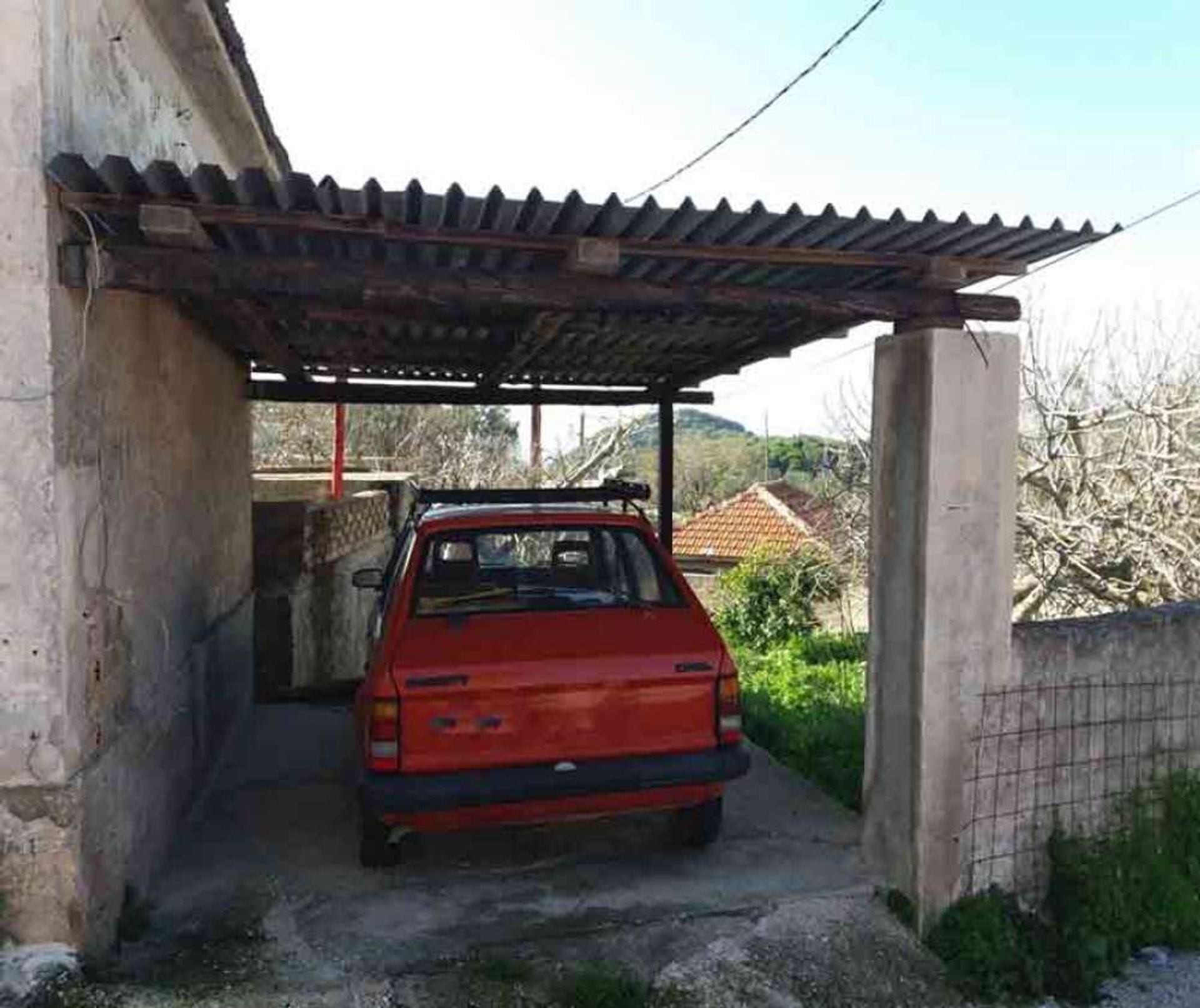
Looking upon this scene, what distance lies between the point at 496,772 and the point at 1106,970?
3.05 meters

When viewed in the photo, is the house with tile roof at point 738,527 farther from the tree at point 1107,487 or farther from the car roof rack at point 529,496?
the car roof rack at point 529,496

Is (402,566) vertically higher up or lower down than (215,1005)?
higher up

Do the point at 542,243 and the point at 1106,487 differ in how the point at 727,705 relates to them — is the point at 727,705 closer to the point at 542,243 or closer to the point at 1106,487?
the point at 542,243

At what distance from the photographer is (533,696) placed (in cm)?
410

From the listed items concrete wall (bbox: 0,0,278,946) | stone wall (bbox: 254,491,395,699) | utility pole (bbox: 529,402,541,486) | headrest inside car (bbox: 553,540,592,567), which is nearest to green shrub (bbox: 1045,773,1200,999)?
headrest inside car (bbox: 553,540,592,567)

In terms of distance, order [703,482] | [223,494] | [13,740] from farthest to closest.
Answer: [703,482]
[223,494]
[13,740]

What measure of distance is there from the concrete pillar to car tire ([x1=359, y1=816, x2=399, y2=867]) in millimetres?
2426

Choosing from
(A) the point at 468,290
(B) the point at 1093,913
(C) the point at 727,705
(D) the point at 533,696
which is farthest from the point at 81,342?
(B) the point at 1093,913

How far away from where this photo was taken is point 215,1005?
132 inches

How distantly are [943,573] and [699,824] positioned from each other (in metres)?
1.79

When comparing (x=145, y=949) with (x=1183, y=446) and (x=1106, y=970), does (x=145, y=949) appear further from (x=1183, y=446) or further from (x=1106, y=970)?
(x=1183, y=446)

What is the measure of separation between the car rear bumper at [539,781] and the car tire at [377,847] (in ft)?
1.11

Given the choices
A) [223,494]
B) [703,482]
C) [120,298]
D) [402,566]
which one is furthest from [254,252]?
[703,482]

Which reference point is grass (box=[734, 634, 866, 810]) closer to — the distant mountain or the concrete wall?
the concrete wall
